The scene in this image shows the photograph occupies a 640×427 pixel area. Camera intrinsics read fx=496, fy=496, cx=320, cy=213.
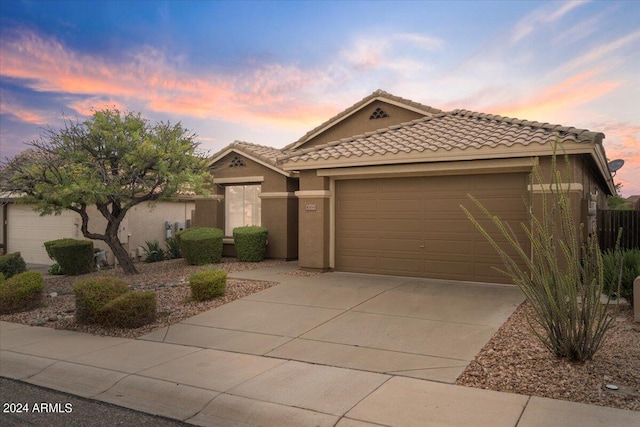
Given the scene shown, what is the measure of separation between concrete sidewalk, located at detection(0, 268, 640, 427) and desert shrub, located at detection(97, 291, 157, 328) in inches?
17.9

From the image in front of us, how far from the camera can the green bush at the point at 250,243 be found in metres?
16.3

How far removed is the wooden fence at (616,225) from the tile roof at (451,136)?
358 centimetres

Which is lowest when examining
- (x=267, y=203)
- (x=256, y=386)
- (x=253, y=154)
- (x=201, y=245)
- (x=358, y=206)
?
(x=256, y=386)

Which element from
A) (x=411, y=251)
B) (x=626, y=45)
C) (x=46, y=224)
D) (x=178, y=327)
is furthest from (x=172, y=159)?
(x=626, y=45)

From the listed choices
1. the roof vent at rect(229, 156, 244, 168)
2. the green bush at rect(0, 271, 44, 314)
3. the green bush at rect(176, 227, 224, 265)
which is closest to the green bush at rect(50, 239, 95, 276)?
the green bush at rect(176, 227, 224, 265)

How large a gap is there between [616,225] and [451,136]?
5.23 meters

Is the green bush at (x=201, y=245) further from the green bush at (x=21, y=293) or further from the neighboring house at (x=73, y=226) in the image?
the green bush at (x=21, y=293)

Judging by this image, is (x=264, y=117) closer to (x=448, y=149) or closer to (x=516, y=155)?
(x=448, y=149)

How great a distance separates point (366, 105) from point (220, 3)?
6.52m

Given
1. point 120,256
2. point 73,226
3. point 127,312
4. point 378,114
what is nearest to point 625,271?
point 127,312

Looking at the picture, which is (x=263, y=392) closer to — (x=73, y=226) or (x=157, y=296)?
(x=157, y=296)

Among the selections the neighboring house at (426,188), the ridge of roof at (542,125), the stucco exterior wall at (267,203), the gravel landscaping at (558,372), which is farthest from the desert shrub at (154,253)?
the gravel landscaping at (558,372)

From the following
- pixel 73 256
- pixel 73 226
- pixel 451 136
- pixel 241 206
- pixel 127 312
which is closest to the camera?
pixel 127 312

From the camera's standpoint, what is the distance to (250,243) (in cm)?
1633
